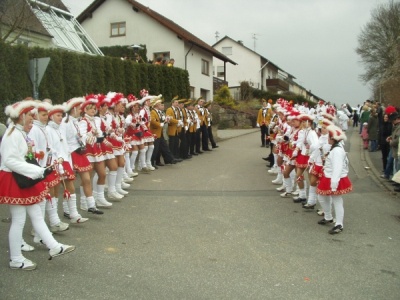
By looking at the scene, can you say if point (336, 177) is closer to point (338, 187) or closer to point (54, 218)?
point (338, 187)

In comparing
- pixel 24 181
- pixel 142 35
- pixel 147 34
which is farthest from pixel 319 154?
pixel 142 35

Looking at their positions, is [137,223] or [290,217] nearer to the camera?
[137,223]

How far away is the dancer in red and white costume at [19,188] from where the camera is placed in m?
5.27

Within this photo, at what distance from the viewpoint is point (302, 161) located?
9.02m

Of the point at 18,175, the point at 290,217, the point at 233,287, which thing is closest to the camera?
the point at 233,287

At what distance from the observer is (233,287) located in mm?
4961

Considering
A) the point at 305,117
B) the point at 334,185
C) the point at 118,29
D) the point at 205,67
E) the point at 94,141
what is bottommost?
the point at 334,185

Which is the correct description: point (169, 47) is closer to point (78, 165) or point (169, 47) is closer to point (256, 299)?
point (78, 165)

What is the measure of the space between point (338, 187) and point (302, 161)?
1817 mm

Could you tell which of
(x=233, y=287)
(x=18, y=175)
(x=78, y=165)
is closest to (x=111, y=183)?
(x=78, y=165)

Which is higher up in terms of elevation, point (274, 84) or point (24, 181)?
point (274, 84)

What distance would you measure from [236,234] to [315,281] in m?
2.01

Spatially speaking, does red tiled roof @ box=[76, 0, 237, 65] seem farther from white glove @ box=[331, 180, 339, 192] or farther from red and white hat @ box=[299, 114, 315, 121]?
white glove @ box=[331, 180, 339, 192]

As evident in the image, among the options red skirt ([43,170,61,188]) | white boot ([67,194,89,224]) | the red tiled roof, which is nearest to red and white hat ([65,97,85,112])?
red skirt ([43,170,61,188])
